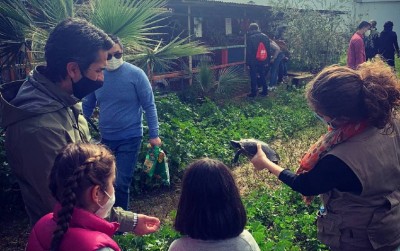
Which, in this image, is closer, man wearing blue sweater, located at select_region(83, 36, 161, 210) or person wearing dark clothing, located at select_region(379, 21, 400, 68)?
man wearing blue sweater, located at select_region(83, 36, 161, 210)

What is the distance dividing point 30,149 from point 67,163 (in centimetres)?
34

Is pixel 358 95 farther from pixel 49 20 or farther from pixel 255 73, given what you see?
pixel 255 73

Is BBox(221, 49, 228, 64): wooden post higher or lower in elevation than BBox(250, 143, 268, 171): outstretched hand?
lower

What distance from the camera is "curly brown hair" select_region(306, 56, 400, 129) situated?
217 centimetres

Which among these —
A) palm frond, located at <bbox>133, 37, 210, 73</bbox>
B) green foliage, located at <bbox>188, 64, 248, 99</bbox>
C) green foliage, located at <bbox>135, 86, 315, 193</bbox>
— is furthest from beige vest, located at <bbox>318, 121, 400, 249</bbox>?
green foliage, located at <bbox>188, 64, 248, 99</bbox>

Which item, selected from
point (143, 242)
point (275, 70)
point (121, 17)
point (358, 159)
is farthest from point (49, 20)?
point (275, 70)

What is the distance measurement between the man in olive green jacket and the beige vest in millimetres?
1019

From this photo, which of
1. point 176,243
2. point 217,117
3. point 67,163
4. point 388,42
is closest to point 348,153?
point 176,243

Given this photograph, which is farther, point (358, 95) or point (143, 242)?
point (143, 242)

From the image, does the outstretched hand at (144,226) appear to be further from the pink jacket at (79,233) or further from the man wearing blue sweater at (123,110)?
the man wearing blue sweater at (123,110)

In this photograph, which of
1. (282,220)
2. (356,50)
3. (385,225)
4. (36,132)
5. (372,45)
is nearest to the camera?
(36,132)

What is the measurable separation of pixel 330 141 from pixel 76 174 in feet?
4.32

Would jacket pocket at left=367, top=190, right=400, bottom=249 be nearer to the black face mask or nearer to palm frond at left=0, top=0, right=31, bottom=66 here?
the black face mask

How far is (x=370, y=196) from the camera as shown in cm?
222
